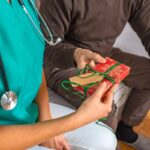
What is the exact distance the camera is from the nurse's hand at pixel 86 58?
0.97 meters

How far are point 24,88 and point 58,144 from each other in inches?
10.0

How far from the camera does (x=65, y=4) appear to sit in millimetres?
1218

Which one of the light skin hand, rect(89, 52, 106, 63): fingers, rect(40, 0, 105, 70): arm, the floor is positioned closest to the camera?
the light skin hand

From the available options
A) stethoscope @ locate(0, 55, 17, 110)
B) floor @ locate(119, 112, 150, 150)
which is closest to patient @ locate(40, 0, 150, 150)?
floor @ locate(119, 112, 150, 150)

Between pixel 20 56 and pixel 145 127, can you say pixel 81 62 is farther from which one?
pixel 145 127

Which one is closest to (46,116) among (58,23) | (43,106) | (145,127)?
(43,106)

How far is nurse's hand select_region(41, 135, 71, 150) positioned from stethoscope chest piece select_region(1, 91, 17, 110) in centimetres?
29

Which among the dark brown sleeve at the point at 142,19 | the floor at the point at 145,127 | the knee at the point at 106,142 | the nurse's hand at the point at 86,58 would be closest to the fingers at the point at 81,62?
the nurse's hand at the point at 86,58

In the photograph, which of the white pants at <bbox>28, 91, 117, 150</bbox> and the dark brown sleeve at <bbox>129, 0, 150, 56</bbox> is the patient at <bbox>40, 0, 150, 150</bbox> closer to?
the dark brown sleeve at <bbox>129, 0, 150, 56</bbox>

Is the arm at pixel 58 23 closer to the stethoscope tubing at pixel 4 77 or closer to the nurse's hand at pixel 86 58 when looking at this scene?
the nurse's hand at pixel 86 58

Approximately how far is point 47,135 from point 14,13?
0.31 metres

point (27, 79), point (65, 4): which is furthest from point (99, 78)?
point (65, 4)

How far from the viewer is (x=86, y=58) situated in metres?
1.03

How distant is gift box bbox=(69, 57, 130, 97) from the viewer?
0.90 metres
